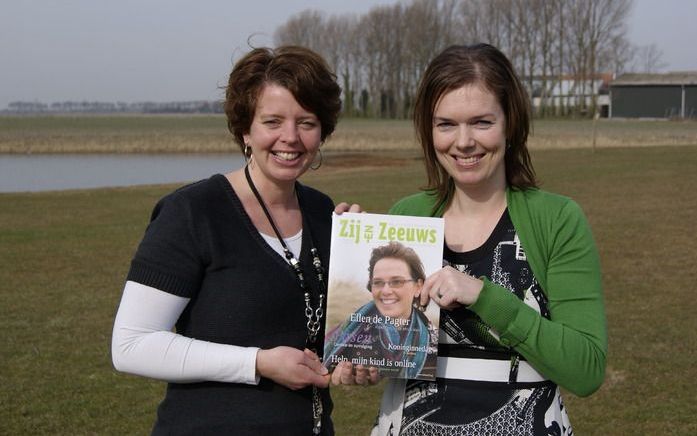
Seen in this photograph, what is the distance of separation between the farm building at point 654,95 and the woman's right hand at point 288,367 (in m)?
83.5

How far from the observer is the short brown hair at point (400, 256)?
7.39 ft

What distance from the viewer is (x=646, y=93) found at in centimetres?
8412

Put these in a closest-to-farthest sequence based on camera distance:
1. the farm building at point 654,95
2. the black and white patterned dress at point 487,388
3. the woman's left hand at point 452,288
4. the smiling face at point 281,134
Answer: the woman's left hand at point 452,288
the black and white patterned dress at point 487,388
the smiling face at point 281,134
the farm building at point 654,95

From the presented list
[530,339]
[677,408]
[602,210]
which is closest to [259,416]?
[530,339]

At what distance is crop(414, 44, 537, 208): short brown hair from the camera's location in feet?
7.41

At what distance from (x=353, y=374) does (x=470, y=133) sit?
2.43 ft

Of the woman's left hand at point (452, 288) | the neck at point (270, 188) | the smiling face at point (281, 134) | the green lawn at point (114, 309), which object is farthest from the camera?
the green lawn at point (114, 309)

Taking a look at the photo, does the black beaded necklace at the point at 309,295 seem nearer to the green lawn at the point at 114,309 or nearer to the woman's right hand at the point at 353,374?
the woman's right hand at the point at 353,374

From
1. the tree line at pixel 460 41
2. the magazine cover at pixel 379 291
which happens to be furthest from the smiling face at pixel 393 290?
the tree line at pixel 460 41

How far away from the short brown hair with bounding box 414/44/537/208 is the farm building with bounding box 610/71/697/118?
8308 cm

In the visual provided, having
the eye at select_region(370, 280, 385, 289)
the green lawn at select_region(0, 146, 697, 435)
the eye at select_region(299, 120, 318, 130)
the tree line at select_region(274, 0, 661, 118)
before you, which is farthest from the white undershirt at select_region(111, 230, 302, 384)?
the tree line at select_region(274, 0, 661, 118)

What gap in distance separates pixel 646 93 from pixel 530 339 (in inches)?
3474

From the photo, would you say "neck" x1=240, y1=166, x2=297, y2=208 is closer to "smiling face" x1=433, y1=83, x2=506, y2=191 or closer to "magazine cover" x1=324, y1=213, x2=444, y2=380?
"magazine cover" x1=324, y1=213, x2=444, y2=380

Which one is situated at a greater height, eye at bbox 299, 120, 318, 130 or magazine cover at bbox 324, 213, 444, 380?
eye at bbox 299, 120, 318, 130
